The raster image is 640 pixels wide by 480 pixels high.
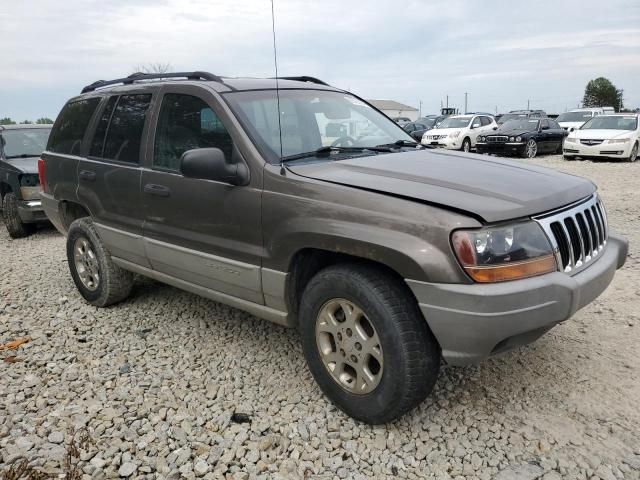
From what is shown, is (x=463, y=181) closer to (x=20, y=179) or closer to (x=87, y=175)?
(x=87, y=175)

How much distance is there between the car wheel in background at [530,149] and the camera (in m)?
17.2

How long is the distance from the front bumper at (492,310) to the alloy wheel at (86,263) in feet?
10.6

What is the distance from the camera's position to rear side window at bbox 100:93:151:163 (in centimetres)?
392

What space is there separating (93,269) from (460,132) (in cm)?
1632

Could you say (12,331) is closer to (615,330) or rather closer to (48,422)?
(48,422)

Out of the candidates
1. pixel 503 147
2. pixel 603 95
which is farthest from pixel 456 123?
pixel 603 95

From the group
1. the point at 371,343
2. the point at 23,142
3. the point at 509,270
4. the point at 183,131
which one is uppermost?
the point at 183,131

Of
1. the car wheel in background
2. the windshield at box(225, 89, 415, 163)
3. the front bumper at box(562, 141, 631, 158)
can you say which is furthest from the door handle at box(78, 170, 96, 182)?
the car wheel in background

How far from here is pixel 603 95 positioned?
57750 millimetres

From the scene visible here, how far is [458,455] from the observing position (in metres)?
2.60

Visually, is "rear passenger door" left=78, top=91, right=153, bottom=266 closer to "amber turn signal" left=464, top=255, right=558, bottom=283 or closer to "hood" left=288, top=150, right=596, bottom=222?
"hood" left=288, top=150, right=596, bottom=222

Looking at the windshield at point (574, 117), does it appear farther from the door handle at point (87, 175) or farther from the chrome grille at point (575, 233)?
the door handle at point (87, 175)

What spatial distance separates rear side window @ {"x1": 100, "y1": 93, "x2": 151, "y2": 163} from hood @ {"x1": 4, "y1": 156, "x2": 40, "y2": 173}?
14.1ft

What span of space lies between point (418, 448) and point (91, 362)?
2.33 metres
